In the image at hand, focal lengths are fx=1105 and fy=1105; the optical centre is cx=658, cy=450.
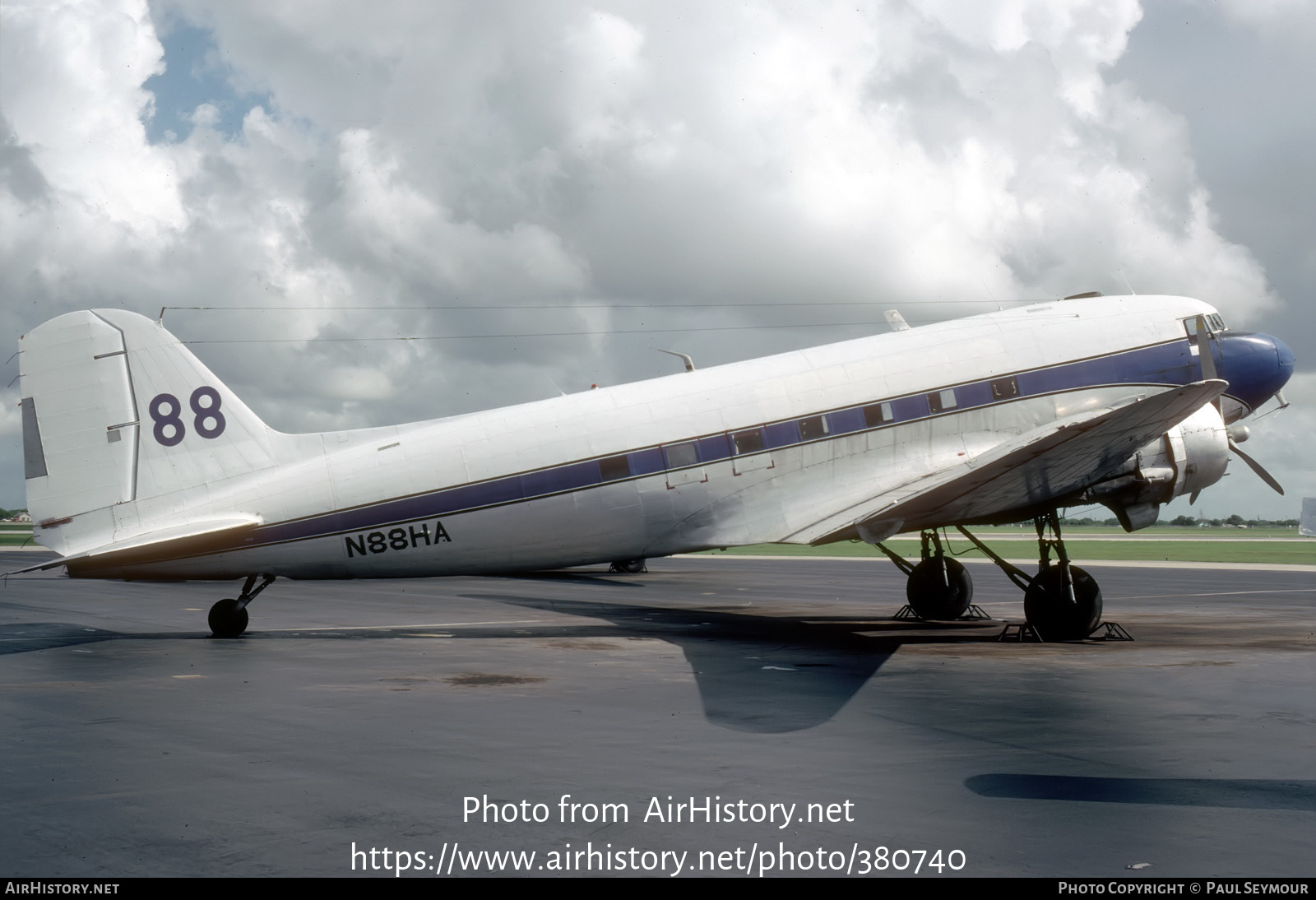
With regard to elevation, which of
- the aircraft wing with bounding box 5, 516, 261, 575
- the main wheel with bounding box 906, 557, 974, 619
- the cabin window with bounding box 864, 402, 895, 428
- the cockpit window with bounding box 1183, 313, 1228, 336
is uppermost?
the cockpit window with bounding box 1183, 313, 1228, 336

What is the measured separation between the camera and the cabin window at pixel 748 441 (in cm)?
2003

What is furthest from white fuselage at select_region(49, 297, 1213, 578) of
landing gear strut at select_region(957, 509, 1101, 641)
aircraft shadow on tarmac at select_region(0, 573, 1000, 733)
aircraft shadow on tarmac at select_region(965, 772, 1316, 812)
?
aircraft shadow on tarmac at select_region(965, 772, 1316, 812)

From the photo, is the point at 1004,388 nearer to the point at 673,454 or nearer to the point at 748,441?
the point at 748,441

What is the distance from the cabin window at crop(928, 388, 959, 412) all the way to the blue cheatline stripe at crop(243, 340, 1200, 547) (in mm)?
35

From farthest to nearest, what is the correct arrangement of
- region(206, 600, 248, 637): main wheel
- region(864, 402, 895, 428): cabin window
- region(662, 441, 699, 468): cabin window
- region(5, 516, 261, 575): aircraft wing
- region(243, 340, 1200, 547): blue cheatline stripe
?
region(864, 402, 895, 428): cabin window
region(662, 441, 699, 468): cabin window
region(206, 600, 248, 637): main wheel
region(243, 340, 1200, 547): blue cheatline stripe
region(5, 516, 261, 575): aircraft wing

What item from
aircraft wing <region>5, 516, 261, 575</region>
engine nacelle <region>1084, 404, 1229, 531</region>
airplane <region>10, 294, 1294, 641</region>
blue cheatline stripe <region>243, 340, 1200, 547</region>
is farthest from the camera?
engine nacelle <region>1084, 404, 1229, 531</region>

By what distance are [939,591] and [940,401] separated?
520cm

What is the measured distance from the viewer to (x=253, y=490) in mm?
18781

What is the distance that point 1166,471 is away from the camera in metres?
19.6

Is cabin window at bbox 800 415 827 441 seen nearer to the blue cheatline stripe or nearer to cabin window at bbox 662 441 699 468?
the blue cheatline stripe

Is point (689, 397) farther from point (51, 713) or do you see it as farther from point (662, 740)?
point (51, 713)

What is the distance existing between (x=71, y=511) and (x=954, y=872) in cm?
1647

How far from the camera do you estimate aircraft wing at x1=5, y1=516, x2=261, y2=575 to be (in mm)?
17641

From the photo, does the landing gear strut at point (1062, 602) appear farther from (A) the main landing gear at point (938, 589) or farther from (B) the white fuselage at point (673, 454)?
(A) the main landing gear at point (938, 589)
